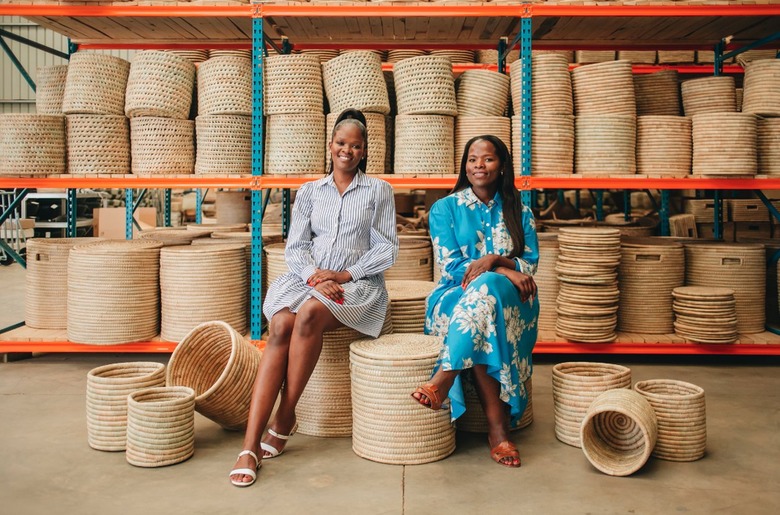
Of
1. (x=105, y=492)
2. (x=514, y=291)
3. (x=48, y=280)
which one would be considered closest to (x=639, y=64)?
(x=514, y=291)

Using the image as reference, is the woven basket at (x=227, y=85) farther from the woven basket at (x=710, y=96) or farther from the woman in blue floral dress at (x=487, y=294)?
the woven basket at (x=710, y=96)

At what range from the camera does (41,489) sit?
9.27 ft

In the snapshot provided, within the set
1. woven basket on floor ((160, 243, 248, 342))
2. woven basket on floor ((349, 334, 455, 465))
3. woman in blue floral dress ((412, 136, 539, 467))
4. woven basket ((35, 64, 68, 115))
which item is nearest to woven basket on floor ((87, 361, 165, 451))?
woven basket on floor ((349, 334, 455, 465))

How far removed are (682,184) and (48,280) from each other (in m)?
4.27

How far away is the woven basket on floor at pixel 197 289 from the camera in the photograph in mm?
4645

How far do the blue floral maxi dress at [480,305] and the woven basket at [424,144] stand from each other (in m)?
1.25

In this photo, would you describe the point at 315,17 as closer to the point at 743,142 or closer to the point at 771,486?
the point at 743,142

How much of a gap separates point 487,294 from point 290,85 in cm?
229

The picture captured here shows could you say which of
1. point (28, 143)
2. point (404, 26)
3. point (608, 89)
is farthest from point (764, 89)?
point (28, 143)

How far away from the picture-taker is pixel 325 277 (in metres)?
3.23

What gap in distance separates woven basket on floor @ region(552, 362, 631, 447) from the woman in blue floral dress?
6.6 inches

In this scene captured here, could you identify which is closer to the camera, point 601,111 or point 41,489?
point 41,489

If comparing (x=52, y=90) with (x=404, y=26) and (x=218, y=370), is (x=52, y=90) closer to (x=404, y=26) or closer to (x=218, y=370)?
(x=404, y=26)

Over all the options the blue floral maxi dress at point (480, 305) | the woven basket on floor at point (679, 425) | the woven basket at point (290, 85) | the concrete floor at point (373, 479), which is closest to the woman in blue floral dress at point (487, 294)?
the blue floral maxi dress at point (480, 305)
